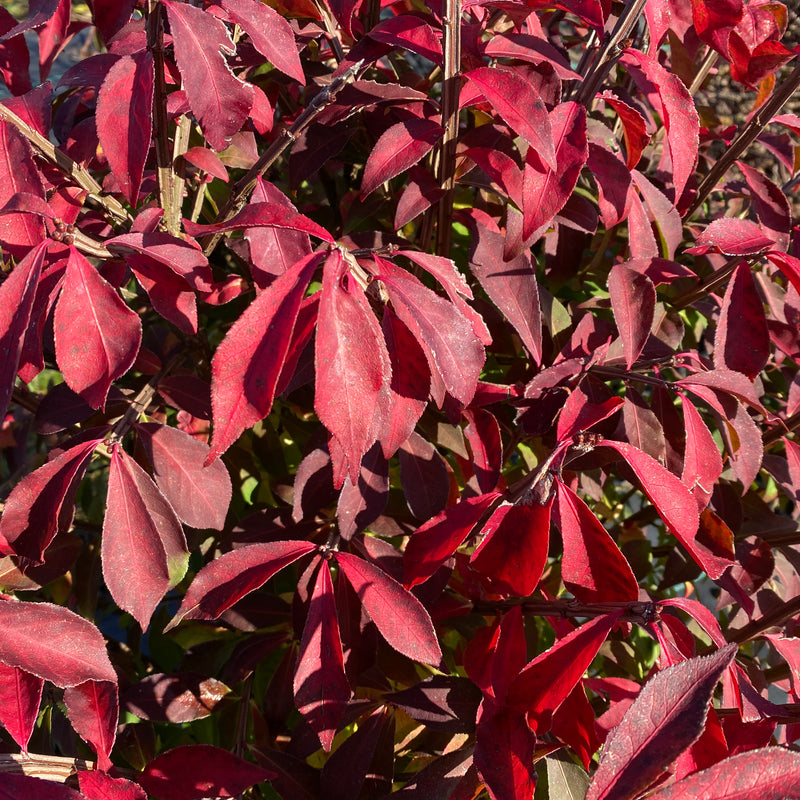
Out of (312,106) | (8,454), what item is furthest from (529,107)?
(8,454)

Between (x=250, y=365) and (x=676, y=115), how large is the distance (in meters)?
0.50

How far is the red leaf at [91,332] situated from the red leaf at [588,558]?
38 centimetres

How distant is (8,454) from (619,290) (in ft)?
3.39

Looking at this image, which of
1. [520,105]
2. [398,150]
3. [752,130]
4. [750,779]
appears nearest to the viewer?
[750,779]

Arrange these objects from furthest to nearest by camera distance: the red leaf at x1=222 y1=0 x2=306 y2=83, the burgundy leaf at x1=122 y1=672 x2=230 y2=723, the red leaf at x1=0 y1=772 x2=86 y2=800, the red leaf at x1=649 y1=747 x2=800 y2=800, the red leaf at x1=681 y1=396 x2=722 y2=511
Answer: the burgundy leaf at x1=122 y1=672 x2=230 y2=723 → the red leaf at x1=681 y1=396 x2=722 y2=511 → the red leaf at x1=222 y1=0 x2=306 y2=83 → the red leaf at x1=0 y1=772 x2=86 y2=800 → the red leaf at x1=649 y1=747 x2=800 y2=800

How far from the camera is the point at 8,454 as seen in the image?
1308 mm

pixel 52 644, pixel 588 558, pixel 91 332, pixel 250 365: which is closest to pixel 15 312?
pixel 91 332

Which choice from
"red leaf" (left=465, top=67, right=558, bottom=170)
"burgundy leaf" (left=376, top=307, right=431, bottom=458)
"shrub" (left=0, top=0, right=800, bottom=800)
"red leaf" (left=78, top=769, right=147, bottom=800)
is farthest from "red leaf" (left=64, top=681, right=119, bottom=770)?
"red leaf" (left=465, top=67, right=558, bottom=170)

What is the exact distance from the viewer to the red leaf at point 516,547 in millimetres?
640

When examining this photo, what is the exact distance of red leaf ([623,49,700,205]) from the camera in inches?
29.6

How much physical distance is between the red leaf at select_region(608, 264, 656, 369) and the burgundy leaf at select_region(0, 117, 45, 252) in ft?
1.78

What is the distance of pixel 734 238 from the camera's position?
809 millimetres

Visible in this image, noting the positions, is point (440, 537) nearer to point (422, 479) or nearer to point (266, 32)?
point (422, 479)

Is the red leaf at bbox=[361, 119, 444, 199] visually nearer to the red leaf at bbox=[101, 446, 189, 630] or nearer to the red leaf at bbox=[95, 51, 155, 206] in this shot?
the red leaf at bbox=[95, 51, 155, 206]
